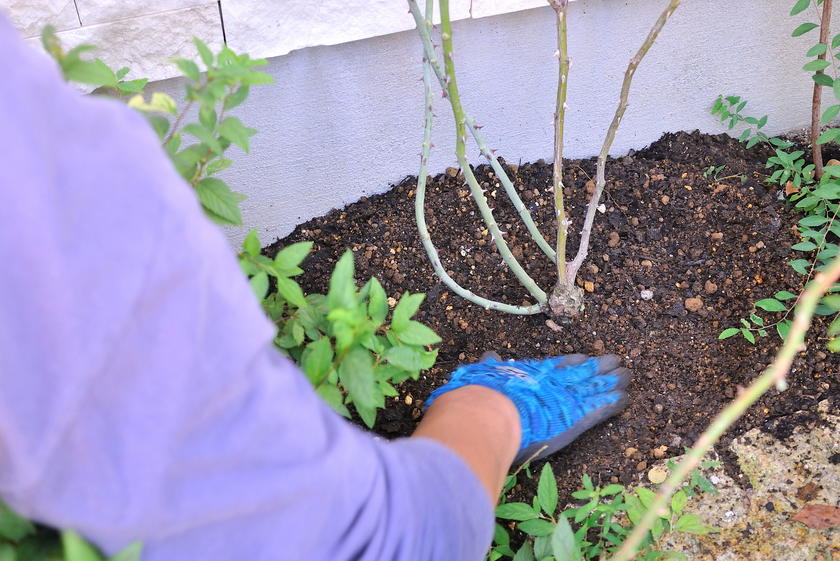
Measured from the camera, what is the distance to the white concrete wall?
1.76 metres

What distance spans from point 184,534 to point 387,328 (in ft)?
1.90

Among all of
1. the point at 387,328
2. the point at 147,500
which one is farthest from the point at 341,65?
the point at 147,500

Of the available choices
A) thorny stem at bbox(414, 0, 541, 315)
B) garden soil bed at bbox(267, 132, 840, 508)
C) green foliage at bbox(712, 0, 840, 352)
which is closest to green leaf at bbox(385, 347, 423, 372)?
thorny stem at bbox(414, 0, 541, 315)

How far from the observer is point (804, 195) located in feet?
6.55

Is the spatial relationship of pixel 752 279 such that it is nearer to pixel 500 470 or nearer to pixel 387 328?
pixel 500 470

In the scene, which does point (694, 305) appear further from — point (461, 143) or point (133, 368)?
point (133, 368)

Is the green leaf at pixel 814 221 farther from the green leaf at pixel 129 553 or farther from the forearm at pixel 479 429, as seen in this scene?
the green leaf at pixel 129 553

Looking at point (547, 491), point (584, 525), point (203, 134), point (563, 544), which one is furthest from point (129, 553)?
point (584, 525)

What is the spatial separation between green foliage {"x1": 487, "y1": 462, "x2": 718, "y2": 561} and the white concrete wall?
1.01 metres

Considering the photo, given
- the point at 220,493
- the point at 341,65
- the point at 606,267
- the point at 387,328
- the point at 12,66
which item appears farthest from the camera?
the point at 606,267

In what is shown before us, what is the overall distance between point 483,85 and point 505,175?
0.43m

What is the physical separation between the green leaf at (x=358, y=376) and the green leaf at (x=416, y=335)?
165mm

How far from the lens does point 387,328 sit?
128 centimetres

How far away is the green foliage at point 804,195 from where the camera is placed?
166 cm
